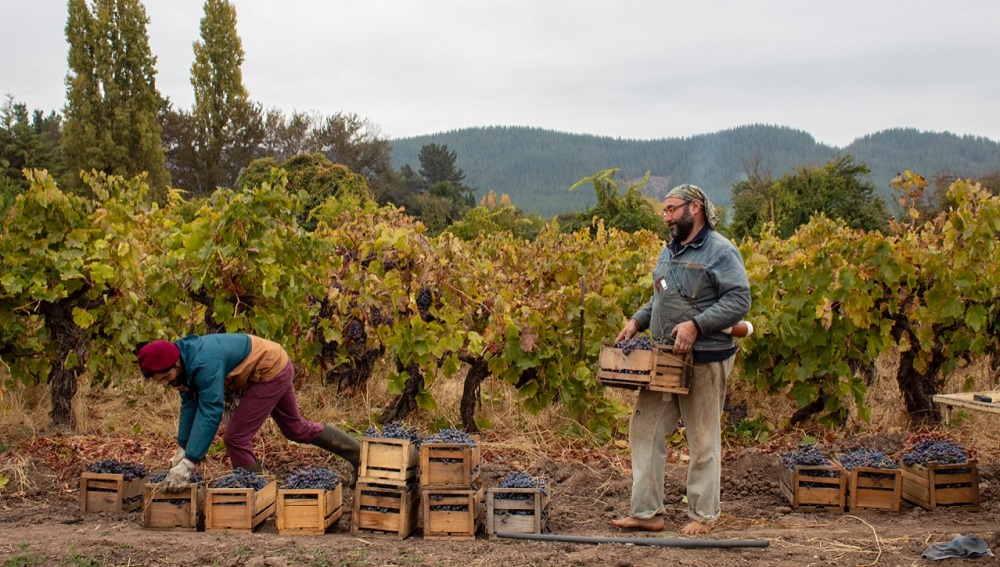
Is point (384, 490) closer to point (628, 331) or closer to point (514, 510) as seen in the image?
point (514, 510)

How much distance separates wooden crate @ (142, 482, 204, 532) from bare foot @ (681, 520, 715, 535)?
272cm

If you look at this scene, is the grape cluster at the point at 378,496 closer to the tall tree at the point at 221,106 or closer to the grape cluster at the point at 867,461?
the grape cluster at the point at 867,461

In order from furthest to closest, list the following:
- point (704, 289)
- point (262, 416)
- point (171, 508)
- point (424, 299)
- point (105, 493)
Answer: point (424, 299)
point (105, 493)
point (262, 416)
point (171, 508)
point (704, 289)

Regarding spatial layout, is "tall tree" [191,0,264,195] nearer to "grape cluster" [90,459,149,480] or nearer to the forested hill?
"grape cluster" [90,459,149,480]

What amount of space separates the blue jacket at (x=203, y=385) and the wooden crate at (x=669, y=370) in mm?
2305

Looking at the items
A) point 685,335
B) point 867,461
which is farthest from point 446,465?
point 867,461

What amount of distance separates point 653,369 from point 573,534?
106 cm

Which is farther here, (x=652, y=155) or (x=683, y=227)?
(x=652, y=155)

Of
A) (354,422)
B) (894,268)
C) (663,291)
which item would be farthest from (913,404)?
(354,422)

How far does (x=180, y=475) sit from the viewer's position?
483cm

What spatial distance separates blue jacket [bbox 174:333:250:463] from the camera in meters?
4.79

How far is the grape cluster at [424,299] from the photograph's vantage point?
22.7 feet

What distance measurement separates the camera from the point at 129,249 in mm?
6809

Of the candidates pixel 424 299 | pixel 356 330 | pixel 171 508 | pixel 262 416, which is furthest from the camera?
pixel 356 330
